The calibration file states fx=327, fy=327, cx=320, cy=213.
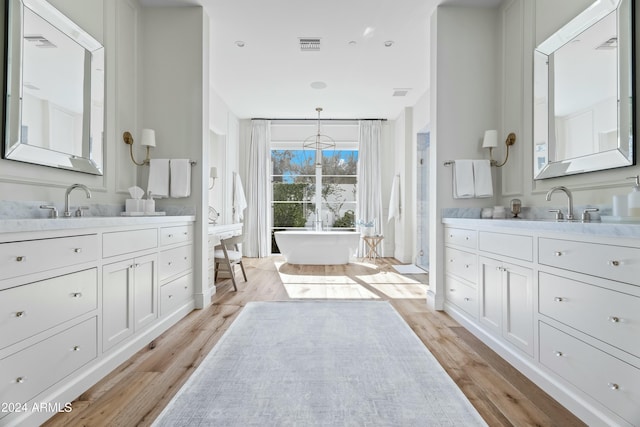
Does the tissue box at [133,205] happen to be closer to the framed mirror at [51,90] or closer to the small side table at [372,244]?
the framed mirror at [51,90]

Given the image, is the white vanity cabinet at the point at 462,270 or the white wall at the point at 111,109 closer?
the white wall at the point at 111,109

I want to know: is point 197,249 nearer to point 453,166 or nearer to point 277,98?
point 453,166

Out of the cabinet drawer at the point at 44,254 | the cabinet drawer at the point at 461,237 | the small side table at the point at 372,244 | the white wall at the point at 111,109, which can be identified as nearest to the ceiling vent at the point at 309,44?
the white wall at the point at 111,109

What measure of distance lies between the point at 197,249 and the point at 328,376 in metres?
1.88

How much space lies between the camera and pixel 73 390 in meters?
1.54

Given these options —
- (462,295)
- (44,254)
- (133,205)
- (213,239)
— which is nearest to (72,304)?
(44,254)

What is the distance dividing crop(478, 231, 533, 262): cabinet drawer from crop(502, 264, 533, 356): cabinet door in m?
0.08

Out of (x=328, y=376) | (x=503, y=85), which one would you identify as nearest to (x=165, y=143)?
(x=328, y=376)

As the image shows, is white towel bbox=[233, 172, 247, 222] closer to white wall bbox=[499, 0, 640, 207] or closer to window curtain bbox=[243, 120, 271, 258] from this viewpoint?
A: window curtain bbox=[243, 120, 271, 258]

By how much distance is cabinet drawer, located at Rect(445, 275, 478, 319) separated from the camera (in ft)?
7.97

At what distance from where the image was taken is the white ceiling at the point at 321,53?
310 cm

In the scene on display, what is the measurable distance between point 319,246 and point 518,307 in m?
3.70

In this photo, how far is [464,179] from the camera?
2.97 meters

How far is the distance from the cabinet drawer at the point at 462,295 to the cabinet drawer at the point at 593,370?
738 mm
